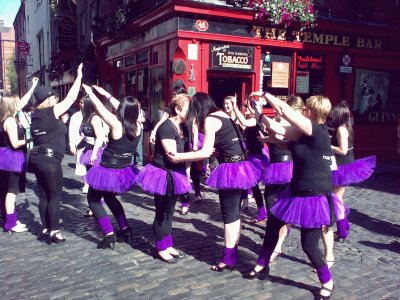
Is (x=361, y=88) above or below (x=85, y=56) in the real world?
below

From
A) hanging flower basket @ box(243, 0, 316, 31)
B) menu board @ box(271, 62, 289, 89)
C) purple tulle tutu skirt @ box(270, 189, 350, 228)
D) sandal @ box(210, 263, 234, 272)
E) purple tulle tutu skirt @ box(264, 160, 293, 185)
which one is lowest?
sandal @ box(210, 263, 234, 272)

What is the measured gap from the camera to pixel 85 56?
18219 mm

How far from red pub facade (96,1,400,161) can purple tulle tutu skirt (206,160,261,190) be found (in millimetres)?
5581

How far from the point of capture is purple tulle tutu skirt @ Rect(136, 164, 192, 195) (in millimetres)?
4434

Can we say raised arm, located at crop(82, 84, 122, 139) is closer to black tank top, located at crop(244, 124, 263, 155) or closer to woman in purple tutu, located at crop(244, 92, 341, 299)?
woman in purple tutu, located at crop(244, 92, 341, 299)

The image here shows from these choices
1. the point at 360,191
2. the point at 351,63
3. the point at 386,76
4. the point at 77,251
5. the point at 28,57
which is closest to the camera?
the point at 77,251

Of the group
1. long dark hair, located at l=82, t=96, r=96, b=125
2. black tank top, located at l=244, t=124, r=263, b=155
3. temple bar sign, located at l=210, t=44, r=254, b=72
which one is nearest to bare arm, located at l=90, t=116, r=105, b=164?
long dark hair, located at l=82, t=96, r=96, b=125

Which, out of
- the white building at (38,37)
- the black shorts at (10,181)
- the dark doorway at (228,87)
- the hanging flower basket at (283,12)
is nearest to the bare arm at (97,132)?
the black shorts at (10,181)

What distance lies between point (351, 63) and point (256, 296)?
10845 mm

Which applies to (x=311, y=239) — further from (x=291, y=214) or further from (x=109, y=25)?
(x=109, y=25)

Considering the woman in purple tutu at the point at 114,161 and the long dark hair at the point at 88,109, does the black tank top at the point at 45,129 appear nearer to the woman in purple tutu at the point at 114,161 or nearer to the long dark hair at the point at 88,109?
the woman in purple tutu at the point at 114,161

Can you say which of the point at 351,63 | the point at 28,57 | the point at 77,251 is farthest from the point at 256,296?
the point at 28,57

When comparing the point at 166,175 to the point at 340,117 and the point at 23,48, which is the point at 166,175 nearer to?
the point at 340,117

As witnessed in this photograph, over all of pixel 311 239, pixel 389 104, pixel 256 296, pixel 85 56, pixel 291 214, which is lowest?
pixel 256 296
